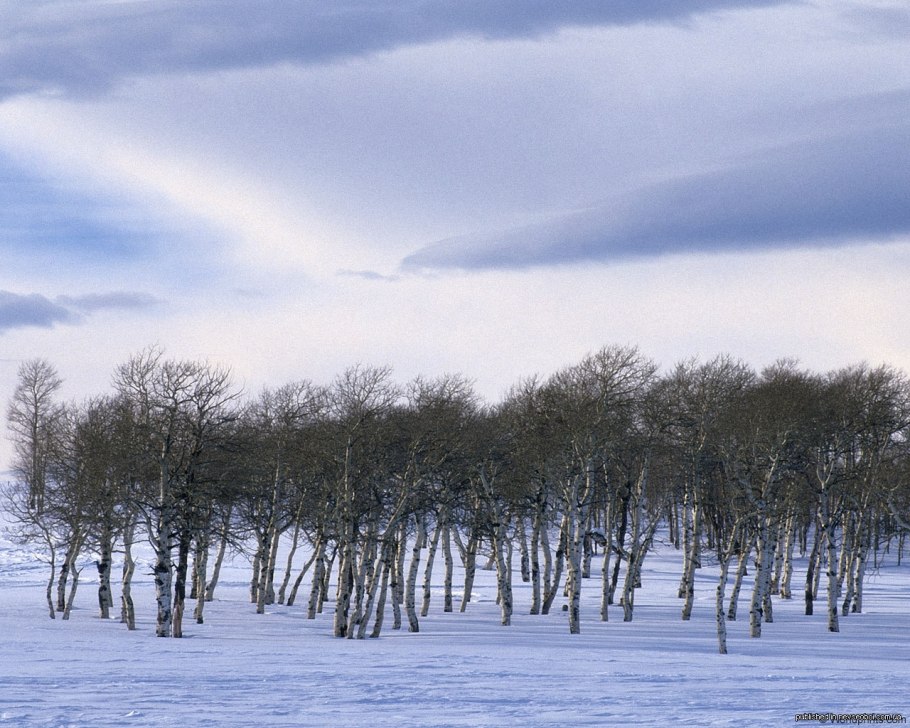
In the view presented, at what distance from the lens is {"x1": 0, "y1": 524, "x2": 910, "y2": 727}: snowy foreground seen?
64.8ft

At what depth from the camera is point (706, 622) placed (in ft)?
155

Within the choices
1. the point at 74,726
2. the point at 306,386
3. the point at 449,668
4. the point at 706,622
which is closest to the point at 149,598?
the point at 306,386

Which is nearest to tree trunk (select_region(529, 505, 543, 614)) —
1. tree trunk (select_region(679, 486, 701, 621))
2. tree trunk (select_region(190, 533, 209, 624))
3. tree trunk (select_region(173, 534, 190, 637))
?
tree trunk (select_region(679, 486, 701, 621))

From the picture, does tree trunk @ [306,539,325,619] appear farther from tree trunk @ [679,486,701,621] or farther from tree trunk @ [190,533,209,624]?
tree trunk @ [679,486,701,621]

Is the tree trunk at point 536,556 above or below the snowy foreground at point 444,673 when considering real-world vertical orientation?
above

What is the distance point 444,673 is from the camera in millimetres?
25875

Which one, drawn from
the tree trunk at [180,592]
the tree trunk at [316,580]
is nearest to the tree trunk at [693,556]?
the tree trunk at [316,580]

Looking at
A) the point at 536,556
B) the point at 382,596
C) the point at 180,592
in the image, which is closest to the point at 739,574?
the point at 536,556

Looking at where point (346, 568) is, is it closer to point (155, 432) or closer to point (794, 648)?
point (155, 432)

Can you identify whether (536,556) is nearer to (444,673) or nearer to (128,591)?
(128,591)

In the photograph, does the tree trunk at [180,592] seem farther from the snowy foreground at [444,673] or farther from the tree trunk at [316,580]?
the tree trunk at [316,580]

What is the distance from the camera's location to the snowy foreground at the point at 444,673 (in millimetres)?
19766

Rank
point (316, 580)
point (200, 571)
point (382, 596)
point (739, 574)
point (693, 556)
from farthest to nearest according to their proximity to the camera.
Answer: point (200, 571), point (316, 580), point (693, 556), point (739, 574), point (382, 596)

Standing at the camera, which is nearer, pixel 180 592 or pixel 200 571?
pixel 180 592
